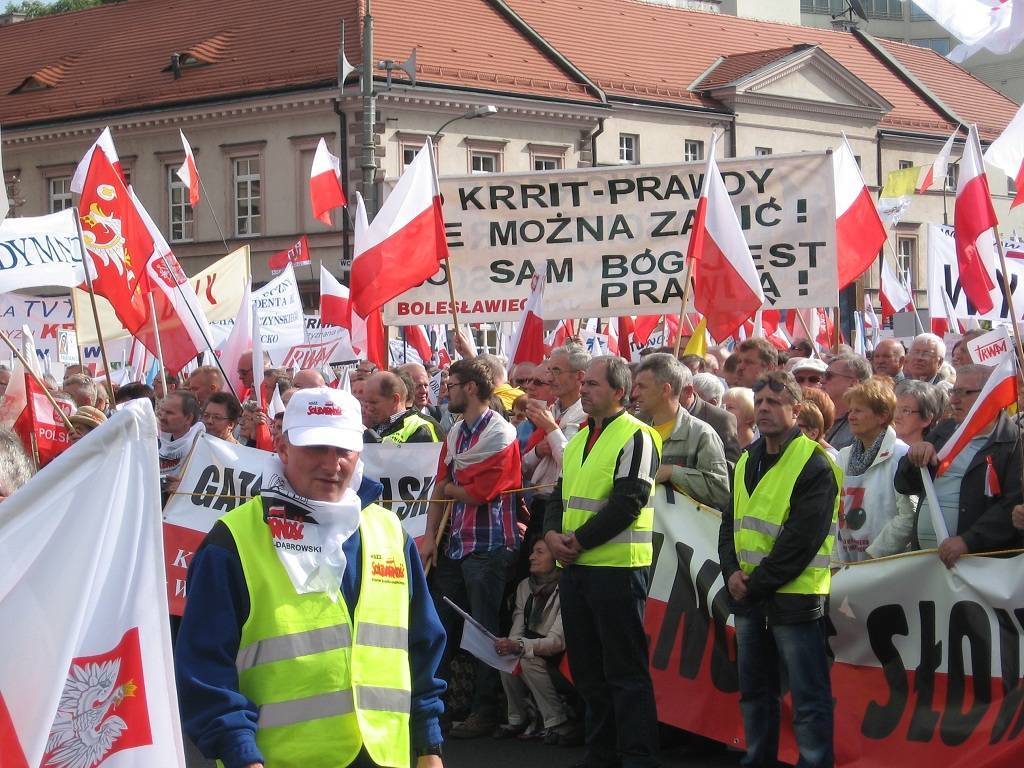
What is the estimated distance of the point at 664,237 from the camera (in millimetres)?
11562

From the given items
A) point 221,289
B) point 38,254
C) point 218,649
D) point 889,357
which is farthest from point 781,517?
point 221,289

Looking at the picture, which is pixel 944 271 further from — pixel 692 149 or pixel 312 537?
pixel 692 149

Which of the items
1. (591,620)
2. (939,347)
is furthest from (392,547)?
(939,347)

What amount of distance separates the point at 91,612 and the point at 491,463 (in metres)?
4.88

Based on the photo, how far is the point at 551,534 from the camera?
282 inches

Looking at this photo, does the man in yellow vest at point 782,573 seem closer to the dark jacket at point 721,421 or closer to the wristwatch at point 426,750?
the dark jacket at point 721,421

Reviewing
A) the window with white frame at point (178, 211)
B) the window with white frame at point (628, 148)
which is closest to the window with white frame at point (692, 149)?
the window with white frame at point (628, 148)

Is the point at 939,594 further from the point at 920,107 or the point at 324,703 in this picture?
the point at 920,107

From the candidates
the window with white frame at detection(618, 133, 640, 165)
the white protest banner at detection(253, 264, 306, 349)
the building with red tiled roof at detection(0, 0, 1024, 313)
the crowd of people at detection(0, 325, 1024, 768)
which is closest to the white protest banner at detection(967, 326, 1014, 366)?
the crowd of people at detection(0, 325, 1024, 768)

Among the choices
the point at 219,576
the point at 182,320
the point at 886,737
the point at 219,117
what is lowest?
the point at 886,737

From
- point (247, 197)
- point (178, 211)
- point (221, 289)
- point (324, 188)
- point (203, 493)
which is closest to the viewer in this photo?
point (203, 493)

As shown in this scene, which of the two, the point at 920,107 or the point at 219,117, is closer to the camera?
the point at 219,117

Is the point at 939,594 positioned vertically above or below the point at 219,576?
below

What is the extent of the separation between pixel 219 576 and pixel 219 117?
129 ft
